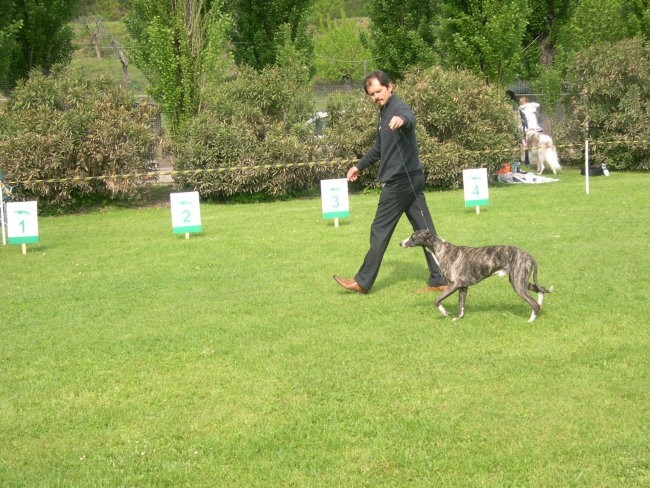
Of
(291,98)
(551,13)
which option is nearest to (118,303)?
(291,98)

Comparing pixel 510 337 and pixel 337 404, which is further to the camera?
pixel 510 337

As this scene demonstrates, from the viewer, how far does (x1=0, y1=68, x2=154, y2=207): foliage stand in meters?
17.7

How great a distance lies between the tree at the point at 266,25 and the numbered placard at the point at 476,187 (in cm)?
1309

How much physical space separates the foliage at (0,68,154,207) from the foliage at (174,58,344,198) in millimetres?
1176

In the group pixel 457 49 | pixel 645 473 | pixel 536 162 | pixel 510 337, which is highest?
pixel 457 49

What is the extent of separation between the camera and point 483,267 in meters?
7.52

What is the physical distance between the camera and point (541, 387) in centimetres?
581

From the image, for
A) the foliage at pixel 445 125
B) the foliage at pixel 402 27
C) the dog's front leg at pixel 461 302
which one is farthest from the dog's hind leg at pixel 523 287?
the foliage at pixel 402 27

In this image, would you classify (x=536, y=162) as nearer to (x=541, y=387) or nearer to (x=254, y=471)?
(x=541, y=387)

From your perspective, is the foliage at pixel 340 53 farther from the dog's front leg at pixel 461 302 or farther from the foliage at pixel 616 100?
the dog's front leg at pixel 461 302

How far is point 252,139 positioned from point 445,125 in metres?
4.60

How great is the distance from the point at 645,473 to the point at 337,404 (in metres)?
2.08

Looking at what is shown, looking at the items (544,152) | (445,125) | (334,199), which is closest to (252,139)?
(445,125)

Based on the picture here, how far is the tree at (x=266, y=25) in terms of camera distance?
26.4 meters
